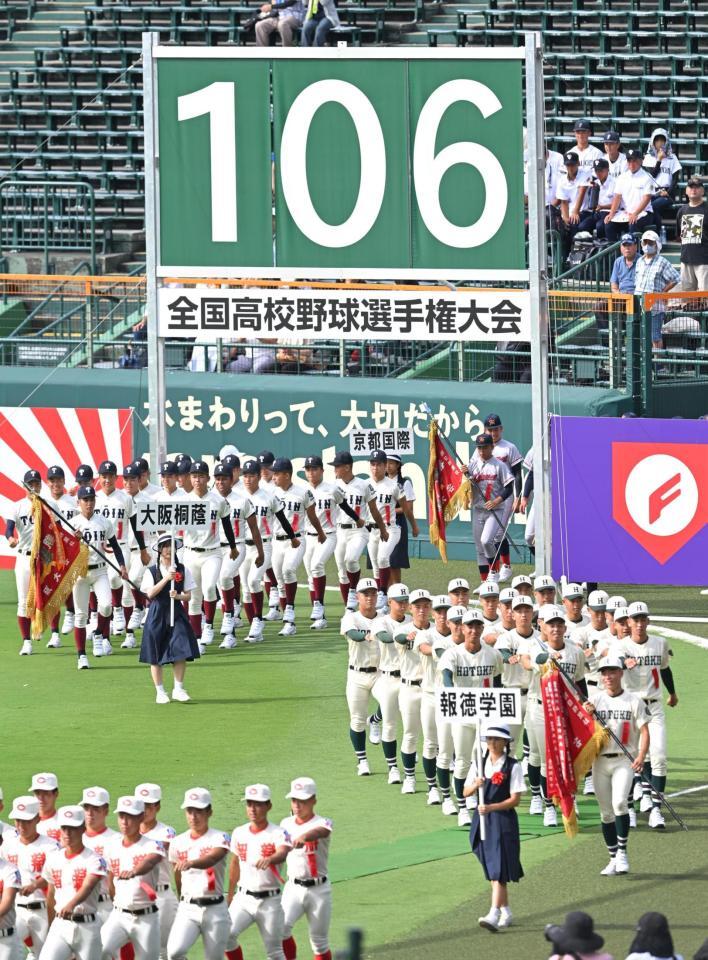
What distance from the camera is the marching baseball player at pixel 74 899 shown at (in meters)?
12.3

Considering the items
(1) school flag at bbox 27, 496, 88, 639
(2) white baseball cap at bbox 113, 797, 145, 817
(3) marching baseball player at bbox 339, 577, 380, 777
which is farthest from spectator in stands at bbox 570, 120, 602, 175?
(2) white baseball cap at bbox 113, 797, 145, 817

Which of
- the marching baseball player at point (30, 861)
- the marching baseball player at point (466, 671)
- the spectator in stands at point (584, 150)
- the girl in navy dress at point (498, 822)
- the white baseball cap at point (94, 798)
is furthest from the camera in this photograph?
the spectator in stands at point (584, 150)

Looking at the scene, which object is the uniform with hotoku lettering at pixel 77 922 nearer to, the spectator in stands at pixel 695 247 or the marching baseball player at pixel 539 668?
the marching baseball player at pixel 539 668

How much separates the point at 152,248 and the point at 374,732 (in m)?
5.94

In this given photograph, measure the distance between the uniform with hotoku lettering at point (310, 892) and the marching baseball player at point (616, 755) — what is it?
285 cm

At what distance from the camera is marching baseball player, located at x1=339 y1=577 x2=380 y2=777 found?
17.4 metres

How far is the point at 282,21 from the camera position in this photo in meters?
33.8

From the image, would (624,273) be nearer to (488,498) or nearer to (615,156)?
(615,156)

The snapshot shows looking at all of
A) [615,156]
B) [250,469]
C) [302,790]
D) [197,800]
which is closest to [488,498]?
[250,469]

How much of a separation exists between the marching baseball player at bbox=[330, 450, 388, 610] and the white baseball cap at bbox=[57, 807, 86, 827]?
10.7m

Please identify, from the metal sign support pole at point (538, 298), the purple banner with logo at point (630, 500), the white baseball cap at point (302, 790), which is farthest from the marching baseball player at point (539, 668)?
the purple banner with logo at point (630, 500)

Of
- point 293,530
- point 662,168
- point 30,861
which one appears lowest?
point 30,861

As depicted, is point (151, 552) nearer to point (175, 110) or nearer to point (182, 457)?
point (182, 457)

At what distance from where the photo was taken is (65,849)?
1253cm
